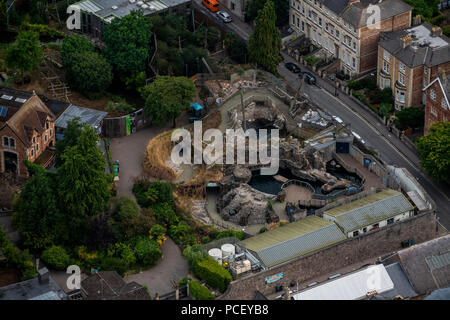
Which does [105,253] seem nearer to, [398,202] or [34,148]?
[34,148]

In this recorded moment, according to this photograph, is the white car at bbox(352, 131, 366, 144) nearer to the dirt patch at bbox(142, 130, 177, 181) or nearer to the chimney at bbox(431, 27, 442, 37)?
the chimney at bbox(431, 27, 442, 37)

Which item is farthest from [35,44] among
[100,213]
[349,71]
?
[349,71]

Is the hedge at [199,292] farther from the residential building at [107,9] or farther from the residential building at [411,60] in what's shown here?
the residential building at [107,9]

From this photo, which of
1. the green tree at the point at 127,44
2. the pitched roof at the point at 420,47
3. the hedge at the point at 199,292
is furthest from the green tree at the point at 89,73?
the hedge at the point at 199,292

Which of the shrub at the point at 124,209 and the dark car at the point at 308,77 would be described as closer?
the shrub at the point at 124,209

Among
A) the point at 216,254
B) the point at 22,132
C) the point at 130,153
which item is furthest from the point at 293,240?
the point at 22,132

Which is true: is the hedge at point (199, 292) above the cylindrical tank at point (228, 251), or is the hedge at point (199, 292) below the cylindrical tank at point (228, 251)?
below
